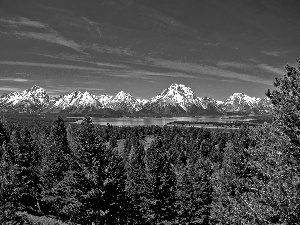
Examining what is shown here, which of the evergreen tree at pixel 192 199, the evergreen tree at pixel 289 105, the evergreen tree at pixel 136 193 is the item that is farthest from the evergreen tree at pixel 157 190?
the evergreen tree at pixel 289 105

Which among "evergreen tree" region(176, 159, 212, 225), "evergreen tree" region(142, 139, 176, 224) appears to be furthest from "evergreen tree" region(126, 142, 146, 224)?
"evergreen tree" region(176, 159, 212, 225)

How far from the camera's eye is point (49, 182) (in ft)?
150

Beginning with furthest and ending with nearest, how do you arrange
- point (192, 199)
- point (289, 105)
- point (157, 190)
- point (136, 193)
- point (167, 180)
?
point (136, 193)
point (192, 199)
point (167, 180)
point (157, 190)
point (289, 105)

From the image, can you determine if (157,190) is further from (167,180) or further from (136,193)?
(136,193)

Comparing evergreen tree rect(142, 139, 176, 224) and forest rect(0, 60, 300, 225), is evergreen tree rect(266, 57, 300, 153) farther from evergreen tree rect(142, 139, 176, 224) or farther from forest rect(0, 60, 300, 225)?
evergreen tree rect(142, 139, 176, 224)

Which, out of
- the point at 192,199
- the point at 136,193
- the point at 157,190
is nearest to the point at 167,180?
the point at 157,190

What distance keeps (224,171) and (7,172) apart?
21065 millimetres

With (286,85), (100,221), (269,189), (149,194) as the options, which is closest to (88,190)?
(100,221)


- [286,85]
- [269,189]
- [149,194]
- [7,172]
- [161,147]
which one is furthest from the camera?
[161,147]

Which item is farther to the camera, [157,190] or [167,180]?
[167,180]

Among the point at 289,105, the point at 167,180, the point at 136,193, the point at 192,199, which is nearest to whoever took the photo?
the point at 289,105

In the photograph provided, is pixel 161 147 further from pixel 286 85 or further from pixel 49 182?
pixel 286 85

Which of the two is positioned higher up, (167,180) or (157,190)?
(167,180)

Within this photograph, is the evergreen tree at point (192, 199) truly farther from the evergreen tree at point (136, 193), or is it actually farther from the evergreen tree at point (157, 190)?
the evergreen tree at point (136, 193)
